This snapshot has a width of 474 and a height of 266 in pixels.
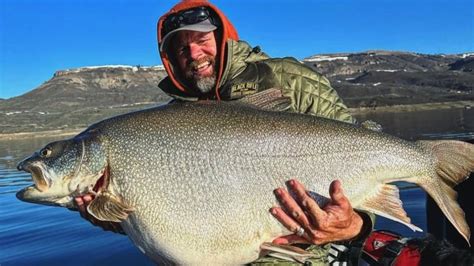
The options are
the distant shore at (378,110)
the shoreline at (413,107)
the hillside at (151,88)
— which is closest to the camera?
the shoreline at (413,107)

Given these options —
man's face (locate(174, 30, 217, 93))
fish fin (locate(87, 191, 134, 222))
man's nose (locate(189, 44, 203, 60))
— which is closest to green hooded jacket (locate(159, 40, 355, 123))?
man's face (locate(174, 30, 217, 93))

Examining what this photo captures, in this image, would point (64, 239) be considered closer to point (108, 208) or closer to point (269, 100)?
point (108, 208)

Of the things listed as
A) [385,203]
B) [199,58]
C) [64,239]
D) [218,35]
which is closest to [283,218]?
[385,203]

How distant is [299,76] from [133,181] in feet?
5.55

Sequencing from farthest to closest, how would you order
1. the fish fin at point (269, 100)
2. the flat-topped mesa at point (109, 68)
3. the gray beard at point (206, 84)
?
the flat-topped mesa at point (109, 68) < the gray beard at point (206, 84) < the fish fin at point (269, 100)

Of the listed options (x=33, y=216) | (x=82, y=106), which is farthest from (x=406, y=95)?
(x=33, y=216)

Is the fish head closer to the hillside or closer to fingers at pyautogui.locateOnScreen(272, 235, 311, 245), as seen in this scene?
fingers at pyautogui.locateOnScreen(272, 235, 311, 245)

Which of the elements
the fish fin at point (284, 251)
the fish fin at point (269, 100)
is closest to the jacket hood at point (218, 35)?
the fish fin at point (269, 100)

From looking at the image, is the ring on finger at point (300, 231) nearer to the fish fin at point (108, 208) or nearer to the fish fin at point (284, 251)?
the fish fin at point (284, 251)

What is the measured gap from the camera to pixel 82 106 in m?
105

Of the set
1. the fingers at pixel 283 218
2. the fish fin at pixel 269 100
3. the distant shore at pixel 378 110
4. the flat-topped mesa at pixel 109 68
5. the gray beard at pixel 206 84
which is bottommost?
the fingers at pixel 283 218

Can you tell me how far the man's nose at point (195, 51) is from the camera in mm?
4379

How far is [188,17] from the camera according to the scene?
438 centimetres

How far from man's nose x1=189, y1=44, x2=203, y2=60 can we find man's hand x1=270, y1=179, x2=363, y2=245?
156 cm
